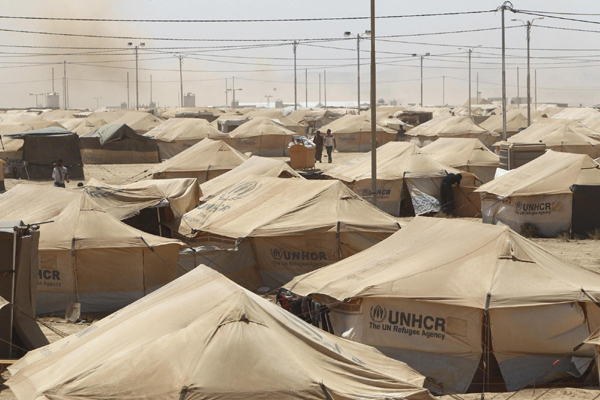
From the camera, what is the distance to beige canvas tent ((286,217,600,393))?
446 inches

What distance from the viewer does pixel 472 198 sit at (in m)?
25.3

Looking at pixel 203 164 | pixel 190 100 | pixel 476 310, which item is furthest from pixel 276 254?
pixel 190 100

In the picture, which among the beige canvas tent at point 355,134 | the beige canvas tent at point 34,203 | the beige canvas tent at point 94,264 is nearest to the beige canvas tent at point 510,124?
the beige canvas tent at point 355,134

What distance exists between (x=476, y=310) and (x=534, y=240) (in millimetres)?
10677

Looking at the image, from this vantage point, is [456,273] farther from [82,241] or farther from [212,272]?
[82,241]

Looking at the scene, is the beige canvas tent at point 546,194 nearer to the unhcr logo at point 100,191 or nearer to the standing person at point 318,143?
the unhcr logo at point 100,191

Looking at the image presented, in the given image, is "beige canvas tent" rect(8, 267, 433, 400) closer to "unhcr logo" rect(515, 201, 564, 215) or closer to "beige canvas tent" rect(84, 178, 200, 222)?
"beige canvas tent" rect(84, 178, 200, 222)

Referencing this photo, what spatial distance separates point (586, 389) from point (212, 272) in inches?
190

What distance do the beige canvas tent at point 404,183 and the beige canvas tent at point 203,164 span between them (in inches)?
226

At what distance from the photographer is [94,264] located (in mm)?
15367

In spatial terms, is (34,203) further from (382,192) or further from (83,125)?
(83,125)

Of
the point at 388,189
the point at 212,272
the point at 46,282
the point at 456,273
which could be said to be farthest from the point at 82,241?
the point at 388,189

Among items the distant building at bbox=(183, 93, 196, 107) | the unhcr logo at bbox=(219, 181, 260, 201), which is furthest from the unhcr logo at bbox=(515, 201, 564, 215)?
the distant building at bbox=(183, 93, 196, 107)

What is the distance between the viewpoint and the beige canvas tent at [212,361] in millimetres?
7801
